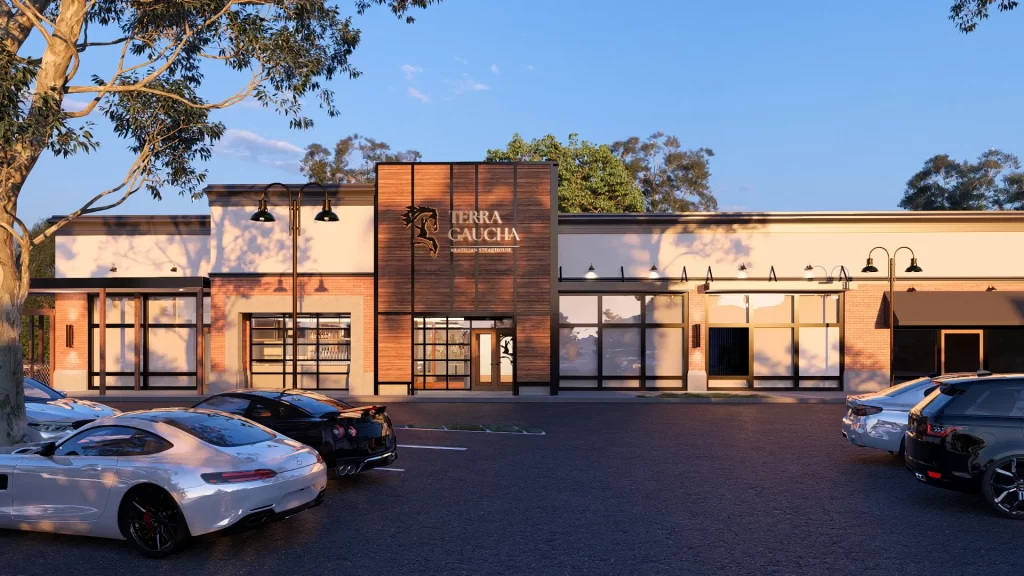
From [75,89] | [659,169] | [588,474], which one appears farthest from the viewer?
[659,169]

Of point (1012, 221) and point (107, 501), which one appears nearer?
point (107, 501)

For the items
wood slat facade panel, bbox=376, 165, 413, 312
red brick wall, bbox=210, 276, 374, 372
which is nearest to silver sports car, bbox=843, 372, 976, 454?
wood slat facade panel, bbox=376, 165, 413, 312

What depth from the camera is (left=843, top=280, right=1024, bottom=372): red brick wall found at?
2866 cm

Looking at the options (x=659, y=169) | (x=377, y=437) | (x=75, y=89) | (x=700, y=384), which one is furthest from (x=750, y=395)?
(x=659, y=169)

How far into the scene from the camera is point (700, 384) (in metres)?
28.6

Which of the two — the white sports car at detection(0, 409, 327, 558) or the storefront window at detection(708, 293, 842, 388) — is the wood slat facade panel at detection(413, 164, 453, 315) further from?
the white sports car at detection(0, 409, 327, 558)

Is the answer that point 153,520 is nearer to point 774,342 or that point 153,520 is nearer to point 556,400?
point 556,400

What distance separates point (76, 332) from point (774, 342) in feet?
83.3

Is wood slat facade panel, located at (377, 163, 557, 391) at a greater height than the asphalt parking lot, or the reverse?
wood slat facade panel, located at (377, 163, 557, 391)

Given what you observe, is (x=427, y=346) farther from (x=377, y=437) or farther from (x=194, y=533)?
(x=194, y=533)

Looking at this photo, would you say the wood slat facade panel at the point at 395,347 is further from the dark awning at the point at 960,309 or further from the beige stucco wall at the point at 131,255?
the dark awning at the point at 960,309

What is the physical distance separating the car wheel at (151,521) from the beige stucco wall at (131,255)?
23562mm

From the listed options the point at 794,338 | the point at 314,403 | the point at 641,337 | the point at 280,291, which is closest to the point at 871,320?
the point at 794,338

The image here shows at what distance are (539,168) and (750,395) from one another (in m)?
10.4
